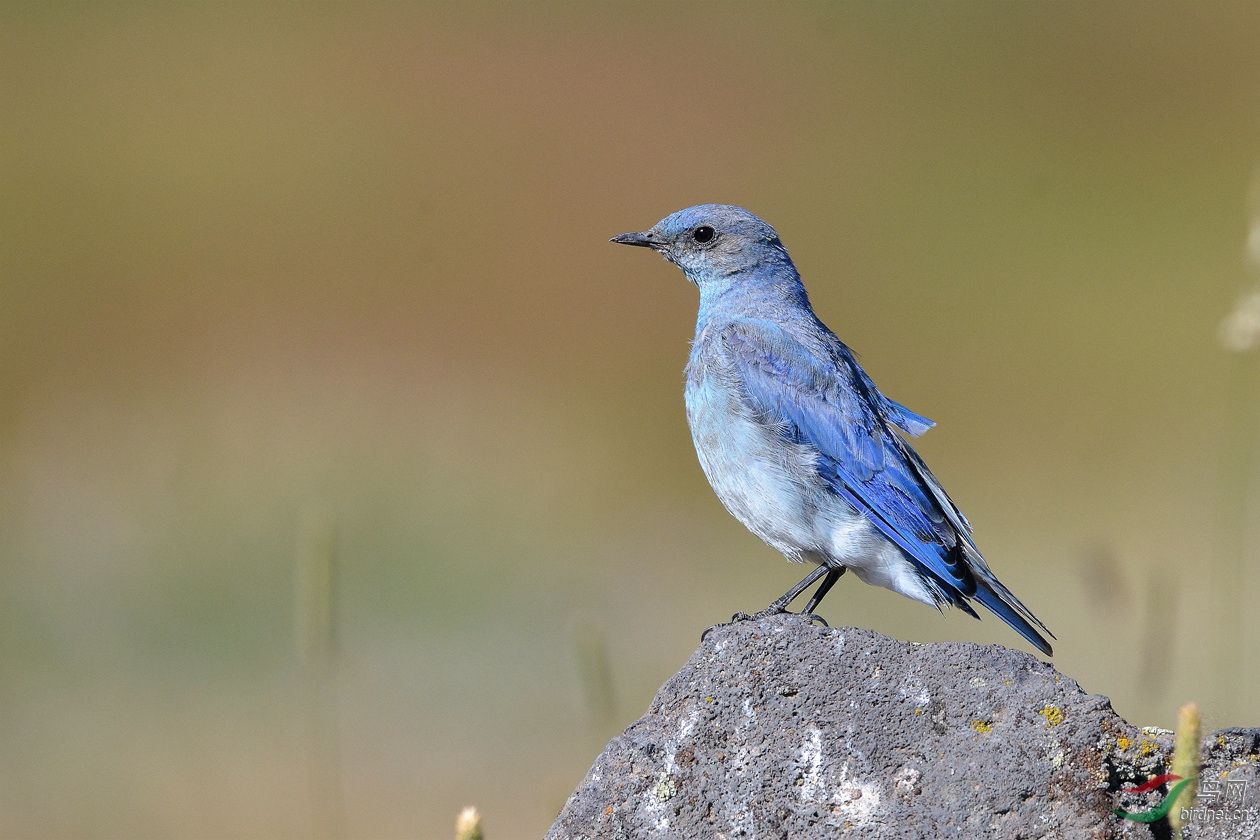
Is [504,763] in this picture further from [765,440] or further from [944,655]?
[944,655]

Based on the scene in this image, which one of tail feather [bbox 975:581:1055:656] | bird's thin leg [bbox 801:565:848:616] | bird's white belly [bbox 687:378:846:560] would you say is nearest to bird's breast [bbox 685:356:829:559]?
bird's white belly [bbox 687:378:846:560]

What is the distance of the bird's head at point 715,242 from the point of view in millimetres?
5723

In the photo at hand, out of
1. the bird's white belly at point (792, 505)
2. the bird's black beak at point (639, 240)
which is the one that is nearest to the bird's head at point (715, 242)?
the bird's black beak at point (639, 240)

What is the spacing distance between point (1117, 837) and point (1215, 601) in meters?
7.13

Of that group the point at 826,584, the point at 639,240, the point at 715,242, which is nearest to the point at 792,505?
the point at 826,584

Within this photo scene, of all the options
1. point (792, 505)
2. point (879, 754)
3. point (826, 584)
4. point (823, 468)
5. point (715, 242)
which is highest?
point (715, 242)

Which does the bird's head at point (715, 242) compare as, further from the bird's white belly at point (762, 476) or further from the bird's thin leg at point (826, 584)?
the bird's thin leg at point (826, 584)

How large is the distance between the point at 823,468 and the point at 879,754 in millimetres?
1815

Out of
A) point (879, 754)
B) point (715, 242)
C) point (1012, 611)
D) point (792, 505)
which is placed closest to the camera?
point (879, 754)

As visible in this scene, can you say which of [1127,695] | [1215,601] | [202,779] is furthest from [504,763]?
[1215,601]

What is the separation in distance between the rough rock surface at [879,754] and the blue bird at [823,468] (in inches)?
49.3

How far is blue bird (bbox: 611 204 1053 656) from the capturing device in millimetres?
4812

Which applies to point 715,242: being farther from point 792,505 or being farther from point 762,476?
point 792,505

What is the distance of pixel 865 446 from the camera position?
5.00 metres
